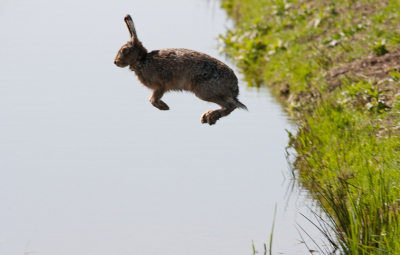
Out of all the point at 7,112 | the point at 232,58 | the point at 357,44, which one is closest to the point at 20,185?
the point at 7,112

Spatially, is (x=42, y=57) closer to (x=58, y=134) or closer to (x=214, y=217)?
(x=58, y=134)

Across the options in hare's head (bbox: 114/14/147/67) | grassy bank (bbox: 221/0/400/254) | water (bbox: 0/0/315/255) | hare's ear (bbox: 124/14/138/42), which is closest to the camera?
hare's ear (bbox: 124/14/138/42)

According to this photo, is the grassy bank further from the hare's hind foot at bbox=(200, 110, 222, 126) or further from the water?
the hare's hind foot at bbox=(200, 110, 222, 126)

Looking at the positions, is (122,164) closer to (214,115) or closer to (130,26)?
(214,115)

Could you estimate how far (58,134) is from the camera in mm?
13820

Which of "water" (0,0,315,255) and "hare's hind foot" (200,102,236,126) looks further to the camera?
"water" (0,0,315,255)

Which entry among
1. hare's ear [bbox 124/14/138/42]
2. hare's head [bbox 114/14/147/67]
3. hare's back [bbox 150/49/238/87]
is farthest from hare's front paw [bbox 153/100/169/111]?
hare's ear [bbox 124/14/138/42]

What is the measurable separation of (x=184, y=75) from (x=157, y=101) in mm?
342

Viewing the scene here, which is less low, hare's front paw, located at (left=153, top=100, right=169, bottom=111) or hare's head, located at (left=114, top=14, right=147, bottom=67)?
hare's head, located at (left=114, top=14, right=147, bottom=67)

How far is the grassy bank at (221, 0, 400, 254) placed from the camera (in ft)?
27.4

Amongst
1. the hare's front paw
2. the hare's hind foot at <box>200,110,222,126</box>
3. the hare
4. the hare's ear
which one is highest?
the hare's ear

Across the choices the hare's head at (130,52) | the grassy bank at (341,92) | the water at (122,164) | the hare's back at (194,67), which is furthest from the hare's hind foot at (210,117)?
the water at (122,164)

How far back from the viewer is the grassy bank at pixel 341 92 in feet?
27.4

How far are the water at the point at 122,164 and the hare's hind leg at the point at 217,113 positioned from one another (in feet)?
3.85
